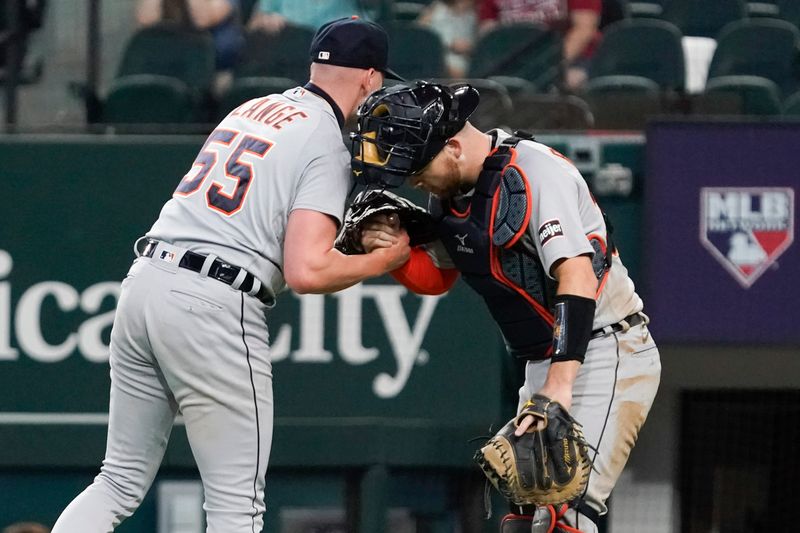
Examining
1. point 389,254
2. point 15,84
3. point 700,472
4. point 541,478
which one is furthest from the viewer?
point 700,472

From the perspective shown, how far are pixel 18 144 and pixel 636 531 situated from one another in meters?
3.01

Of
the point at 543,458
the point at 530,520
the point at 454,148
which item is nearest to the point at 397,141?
→ the point at 454,148

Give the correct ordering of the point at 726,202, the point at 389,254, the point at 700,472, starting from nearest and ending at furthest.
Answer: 1. the point at 389,254
2. the point at 726,202
3. the point at 700,472

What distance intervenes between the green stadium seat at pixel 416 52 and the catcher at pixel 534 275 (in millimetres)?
2134

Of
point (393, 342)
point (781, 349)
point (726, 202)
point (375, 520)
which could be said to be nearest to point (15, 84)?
point (393, 342)

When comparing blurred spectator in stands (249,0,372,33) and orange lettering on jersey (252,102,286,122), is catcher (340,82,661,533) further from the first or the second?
blurred spectator in stands (249,0,372,33)

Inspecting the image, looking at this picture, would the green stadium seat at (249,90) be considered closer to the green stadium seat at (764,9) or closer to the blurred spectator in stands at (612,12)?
the blurred spectator in stands at (612,12)

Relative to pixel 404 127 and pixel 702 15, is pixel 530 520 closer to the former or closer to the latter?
pixel 404 127

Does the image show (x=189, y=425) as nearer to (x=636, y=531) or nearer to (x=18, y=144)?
(x=18, y=144)

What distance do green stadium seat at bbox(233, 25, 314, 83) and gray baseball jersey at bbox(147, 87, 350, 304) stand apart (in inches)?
86.9

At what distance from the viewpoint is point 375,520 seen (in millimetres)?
5148

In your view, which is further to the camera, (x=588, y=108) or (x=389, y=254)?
(x=588, y=108)

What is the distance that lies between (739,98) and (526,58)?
0.95 metres

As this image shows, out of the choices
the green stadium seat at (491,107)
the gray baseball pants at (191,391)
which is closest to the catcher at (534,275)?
the gray baseball pants at (191,391)
